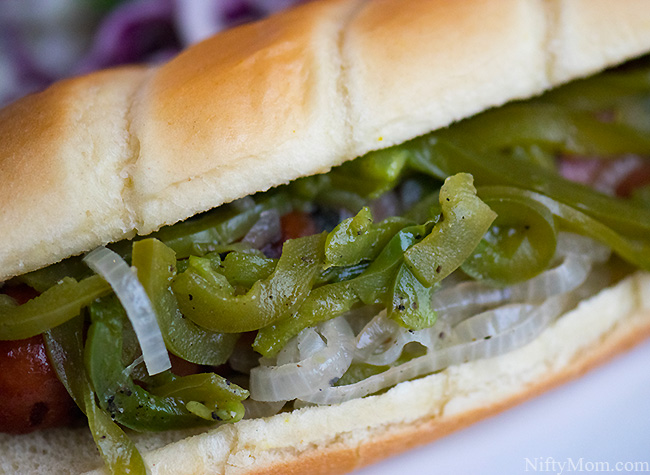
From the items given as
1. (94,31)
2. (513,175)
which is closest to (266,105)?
(513,175)

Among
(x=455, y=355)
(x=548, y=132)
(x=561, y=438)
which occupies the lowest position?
(x=561, y=438)

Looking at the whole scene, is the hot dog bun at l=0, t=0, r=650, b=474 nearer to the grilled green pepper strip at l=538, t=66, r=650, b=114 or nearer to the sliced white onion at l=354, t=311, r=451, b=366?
the sliced white onion at l=354, t=311, r=451, b=366

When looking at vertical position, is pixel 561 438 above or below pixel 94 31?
below

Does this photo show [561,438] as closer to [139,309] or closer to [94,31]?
[139,309]

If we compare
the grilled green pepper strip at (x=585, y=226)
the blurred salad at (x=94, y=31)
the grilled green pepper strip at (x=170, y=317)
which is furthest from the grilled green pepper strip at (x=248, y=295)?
the blurred salad at (x=94, y=31)

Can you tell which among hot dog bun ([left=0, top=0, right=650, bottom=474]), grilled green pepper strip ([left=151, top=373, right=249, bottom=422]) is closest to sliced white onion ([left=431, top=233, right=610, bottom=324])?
hot dog bun ([left=0, top=0, right=650, bottom=474])

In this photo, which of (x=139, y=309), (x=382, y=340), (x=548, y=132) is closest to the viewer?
(x=139, y=309)
